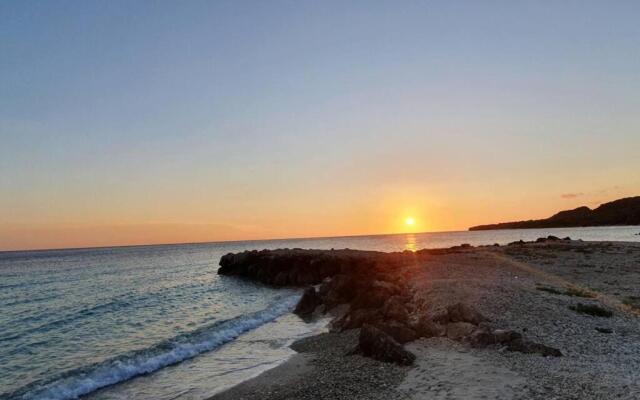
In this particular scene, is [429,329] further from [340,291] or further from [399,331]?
[340,291]

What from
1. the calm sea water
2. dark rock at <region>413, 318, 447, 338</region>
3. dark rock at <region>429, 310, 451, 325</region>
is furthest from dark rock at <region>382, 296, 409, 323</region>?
the calm sea water

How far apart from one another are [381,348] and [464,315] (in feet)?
15.8

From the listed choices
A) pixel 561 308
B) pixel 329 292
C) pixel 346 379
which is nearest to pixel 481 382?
pixel 346 379

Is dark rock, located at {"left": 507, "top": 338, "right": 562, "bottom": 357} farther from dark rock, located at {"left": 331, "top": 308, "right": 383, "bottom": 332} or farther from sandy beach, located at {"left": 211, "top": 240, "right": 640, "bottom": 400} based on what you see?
dark rock, located at {"left": 331, "top": 308, "right": 383, "bottom": 332}

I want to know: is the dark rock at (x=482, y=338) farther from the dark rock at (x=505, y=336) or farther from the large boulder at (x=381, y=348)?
the large boulder at (x=381, y=348)

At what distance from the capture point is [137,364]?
763 inches

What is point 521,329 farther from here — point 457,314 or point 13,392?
point 13,392

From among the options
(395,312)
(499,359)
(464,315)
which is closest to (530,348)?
(499,359)

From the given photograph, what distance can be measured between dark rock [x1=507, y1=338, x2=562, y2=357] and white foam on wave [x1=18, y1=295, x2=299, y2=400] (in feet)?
43.4

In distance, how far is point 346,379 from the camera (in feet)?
48.0

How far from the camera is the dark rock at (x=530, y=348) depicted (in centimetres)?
1511

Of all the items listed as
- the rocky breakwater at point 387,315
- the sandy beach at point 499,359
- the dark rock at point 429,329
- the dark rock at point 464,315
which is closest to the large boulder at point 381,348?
the rocky breakwater at point 387,315

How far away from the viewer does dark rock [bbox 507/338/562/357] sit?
15.1 meters

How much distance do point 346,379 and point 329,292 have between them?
1800cm
